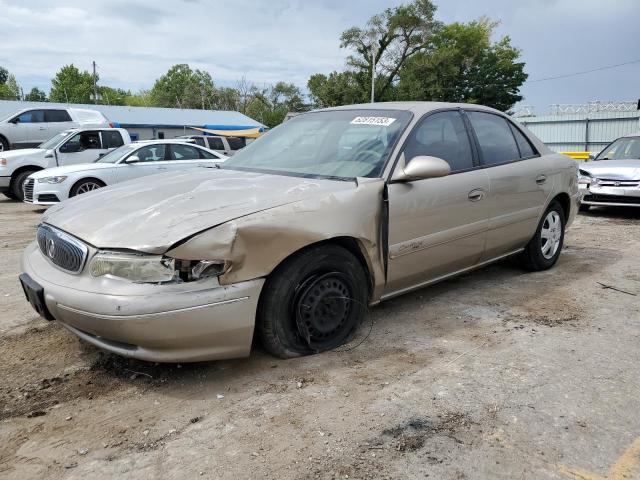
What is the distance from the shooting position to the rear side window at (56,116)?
16234mm

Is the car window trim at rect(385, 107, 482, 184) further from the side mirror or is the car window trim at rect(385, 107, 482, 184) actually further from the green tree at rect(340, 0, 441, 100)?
the green tree at rect(340, 0, 441, 100)

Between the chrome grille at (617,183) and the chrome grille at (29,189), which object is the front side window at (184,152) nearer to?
the chrome grille at (29,189)

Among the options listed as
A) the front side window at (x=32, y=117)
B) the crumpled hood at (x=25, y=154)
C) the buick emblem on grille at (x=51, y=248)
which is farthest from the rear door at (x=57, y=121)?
the buick emblem on grille at (x=51, y=248)

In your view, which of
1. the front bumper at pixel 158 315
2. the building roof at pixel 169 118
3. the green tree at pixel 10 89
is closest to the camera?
the front bumper at pixel 158 315

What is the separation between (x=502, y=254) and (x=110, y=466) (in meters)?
3.55

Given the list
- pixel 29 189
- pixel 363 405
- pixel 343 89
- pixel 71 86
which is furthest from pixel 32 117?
pixel 71 86

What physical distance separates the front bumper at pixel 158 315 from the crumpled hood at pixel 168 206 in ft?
0.72

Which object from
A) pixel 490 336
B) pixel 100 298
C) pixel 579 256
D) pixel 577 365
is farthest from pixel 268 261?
pixel 579 256

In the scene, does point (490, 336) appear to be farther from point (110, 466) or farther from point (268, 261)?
point (110, 466)

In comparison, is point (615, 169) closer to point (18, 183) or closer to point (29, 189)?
point (29, 189)

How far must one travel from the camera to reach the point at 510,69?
178 feet

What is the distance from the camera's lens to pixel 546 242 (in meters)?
5.17

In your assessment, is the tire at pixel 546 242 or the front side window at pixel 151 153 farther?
the front side window at pixel 151 153

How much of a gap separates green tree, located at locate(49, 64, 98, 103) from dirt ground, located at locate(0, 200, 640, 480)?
9167 centimetres
